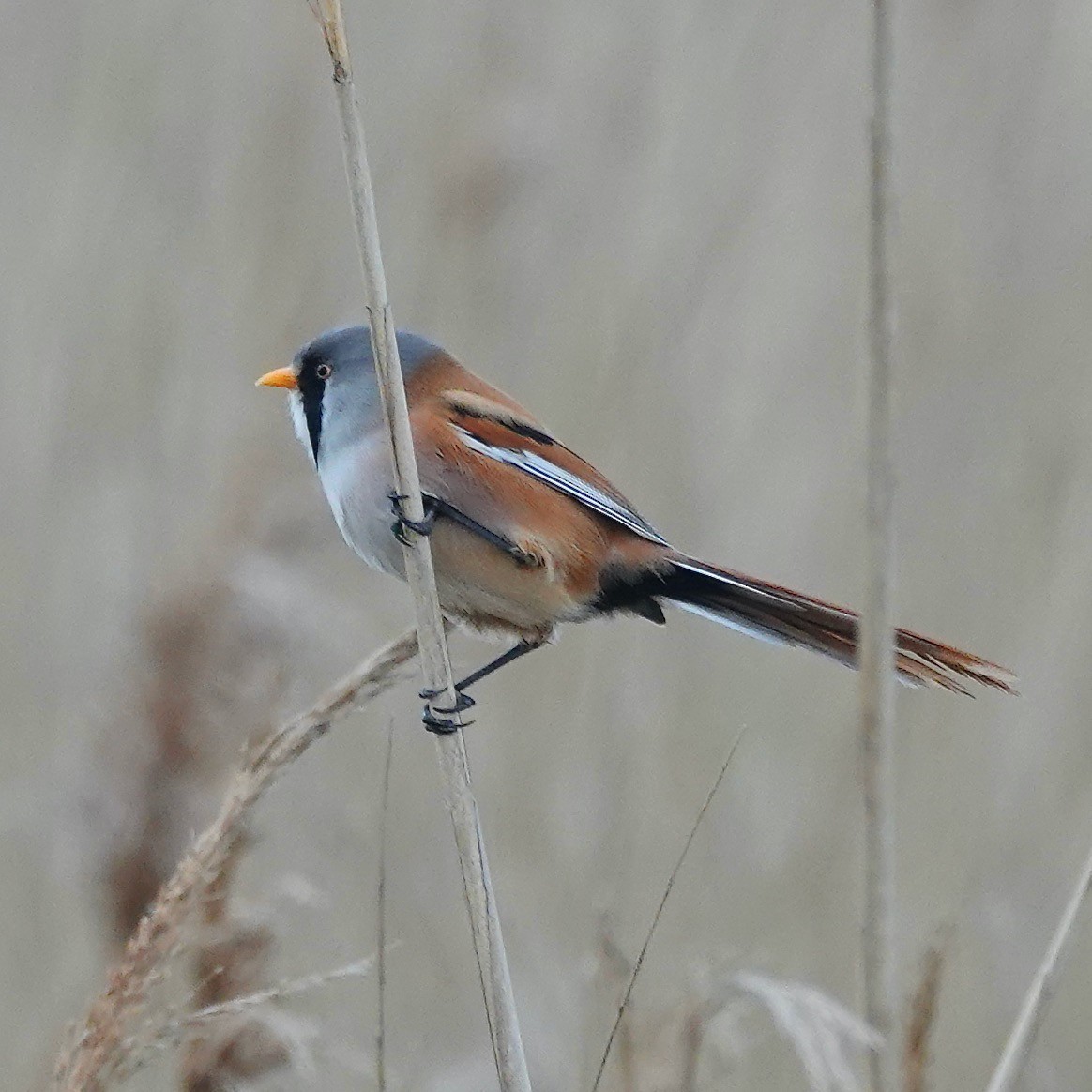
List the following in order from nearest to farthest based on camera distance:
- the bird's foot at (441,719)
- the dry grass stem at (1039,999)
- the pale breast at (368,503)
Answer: the dry grass stem at (1039,999), the bird's foot at (441,719), the pale breast at (368,503)

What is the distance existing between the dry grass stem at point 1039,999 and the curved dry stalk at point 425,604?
0.45m

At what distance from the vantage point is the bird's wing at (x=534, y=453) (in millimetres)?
2354

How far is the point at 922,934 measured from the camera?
111 inches

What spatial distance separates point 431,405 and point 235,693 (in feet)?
1.85

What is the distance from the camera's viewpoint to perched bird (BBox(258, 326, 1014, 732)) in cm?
224

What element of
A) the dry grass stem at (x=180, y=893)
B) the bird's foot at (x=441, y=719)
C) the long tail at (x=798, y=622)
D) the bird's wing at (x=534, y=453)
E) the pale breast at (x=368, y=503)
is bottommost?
the dry grass stem at (x=180, y=893)

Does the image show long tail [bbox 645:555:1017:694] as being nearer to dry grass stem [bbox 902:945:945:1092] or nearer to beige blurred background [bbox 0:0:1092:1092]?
dry grass stem [bbox 902:945:945:1092]

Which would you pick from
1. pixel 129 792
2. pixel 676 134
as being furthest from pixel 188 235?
pixel 129 792

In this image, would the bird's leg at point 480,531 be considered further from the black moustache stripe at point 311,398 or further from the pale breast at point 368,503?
the black moustache stripe at point 311,398

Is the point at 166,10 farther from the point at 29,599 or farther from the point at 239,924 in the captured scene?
the point at 239,924

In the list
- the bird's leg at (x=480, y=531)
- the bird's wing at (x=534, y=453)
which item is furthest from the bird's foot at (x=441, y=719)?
the bird's wing at (x=534, y=453)

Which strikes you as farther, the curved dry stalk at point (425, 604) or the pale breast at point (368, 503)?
the pale breast at point (368, 503)

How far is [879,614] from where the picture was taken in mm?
1315

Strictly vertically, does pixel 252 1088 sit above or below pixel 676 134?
below
